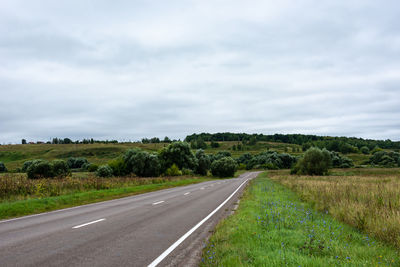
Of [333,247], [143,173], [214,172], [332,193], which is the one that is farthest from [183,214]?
[214,172]

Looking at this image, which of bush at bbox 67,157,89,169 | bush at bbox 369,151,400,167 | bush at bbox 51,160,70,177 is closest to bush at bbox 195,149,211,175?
bush at bbox 51,160,70,177

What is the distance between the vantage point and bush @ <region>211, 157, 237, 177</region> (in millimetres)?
67062

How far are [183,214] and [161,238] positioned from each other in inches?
171

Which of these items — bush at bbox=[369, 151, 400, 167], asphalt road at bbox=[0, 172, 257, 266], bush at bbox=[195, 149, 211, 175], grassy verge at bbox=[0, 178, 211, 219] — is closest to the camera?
asphalt road at bbox=[0, 172, 257, 266]

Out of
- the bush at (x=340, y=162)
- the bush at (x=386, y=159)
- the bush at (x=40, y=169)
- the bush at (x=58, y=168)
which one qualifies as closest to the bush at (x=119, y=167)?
the bush at (x=58, y=168)

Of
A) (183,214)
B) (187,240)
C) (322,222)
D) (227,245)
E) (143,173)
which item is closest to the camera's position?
(227,245)

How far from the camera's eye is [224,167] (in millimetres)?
66938

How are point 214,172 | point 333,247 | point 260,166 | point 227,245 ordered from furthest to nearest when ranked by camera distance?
point 260,166
point 214,172
point 227,245
point 333,247

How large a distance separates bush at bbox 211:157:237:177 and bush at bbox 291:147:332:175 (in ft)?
52.7

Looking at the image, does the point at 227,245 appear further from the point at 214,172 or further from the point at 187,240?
the point at 214,172

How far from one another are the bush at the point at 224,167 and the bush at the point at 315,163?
1608cm

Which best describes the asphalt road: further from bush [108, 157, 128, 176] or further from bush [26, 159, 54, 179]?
bush [108, 157, 128, 176]

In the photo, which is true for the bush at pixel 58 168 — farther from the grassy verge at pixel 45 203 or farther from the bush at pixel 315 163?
the bush at pixel 315 163

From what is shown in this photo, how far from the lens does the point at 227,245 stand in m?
6.46
